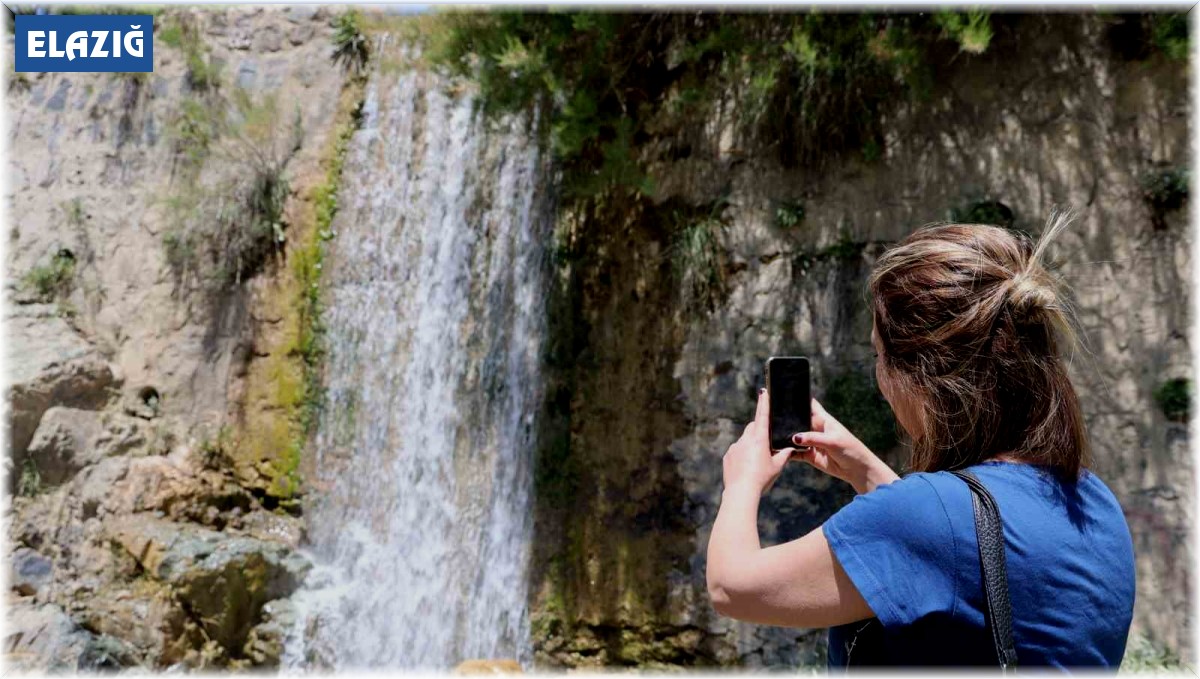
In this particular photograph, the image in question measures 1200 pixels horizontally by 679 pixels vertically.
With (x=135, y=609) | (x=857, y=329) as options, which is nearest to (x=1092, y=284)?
(x=857, y=329)

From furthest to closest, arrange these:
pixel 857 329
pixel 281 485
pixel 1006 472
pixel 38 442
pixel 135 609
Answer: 1. pixel 281 485
2. pixel 38 442
3. pixel 135 609
4. pixel 857 329
5. pixel 1006 472

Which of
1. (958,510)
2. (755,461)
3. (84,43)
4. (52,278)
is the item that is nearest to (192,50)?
(84,43)

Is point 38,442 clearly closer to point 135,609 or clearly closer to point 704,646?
point 135,609

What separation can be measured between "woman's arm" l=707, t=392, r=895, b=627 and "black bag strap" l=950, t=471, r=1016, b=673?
6.1 inches

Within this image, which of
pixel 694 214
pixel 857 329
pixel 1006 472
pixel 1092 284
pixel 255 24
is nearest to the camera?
pixel 1006 472

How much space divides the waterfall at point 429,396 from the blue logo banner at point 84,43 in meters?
2.00

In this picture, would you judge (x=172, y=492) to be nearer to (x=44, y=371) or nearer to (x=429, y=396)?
(x=44, y=371)

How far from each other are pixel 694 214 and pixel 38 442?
4803 mm

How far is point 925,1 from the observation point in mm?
4434

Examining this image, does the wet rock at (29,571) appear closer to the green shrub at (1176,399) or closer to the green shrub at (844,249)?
the green shrub at (844,249)

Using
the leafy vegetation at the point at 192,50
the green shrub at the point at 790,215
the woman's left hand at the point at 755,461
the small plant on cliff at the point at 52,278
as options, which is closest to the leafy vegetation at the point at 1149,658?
the green shrub at the point at 790,215

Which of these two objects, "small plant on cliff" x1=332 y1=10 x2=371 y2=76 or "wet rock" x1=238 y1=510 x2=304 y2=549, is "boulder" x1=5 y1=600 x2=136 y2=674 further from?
"small plant on cliff" x1=332 y1=10 x2=371 y2=76

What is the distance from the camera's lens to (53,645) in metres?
5.55

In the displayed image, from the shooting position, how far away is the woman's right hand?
64.2 inches
